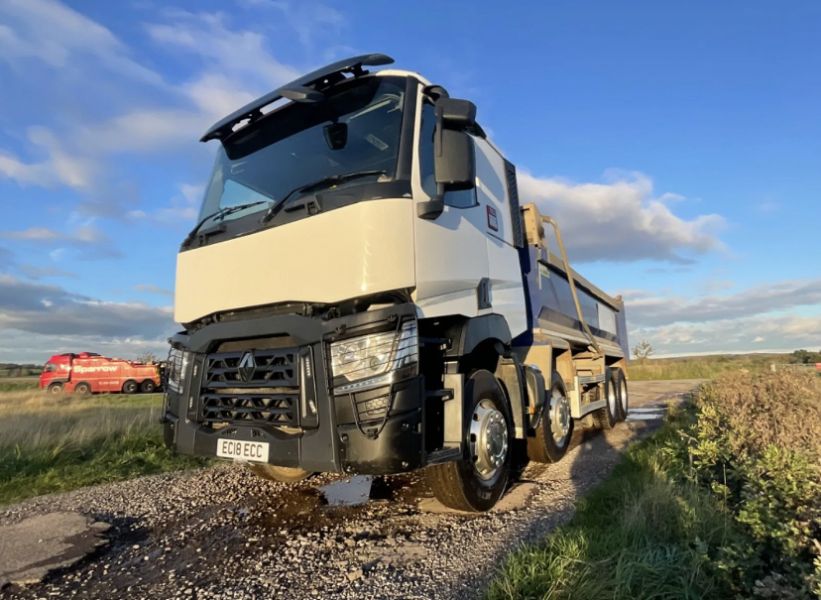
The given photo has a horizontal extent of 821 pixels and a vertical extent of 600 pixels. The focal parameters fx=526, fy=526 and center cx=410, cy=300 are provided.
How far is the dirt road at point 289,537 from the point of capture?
274cm

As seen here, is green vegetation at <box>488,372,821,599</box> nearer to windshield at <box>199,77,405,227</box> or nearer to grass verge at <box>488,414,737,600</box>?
grass verge at <box>488,414,737,600</box>

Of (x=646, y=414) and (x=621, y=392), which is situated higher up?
(x=621, y=392)

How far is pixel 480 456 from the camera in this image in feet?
12.8

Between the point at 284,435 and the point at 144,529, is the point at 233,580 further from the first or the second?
the point at 144,529

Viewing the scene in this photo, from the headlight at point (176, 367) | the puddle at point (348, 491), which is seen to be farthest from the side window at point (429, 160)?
the puddle at point (348, 491)

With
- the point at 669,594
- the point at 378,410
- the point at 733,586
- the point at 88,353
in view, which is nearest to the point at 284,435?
the point at 378,410

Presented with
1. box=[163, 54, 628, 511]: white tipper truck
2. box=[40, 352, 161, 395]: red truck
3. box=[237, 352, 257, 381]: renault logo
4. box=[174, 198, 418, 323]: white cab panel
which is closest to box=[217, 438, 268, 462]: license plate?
box=[163, 54, 628, 511]: white tipper truck

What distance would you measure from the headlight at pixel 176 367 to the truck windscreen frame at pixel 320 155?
878 mm

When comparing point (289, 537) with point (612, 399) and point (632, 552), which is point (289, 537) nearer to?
point (632, 552)

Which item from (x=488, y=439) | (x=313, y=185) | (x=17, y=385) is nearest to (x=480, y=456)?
(x=488, y=439)

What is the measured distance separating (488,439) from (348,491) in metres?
1.62

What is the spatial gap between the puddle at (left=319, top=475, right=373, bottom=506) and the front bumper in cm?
133

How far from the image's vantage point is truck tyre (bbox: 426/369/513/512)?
370cm

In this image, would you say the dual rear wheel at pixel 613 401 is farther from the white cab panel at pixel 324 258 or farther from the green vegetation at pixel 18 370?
the green vegetation at pixel 18 370
